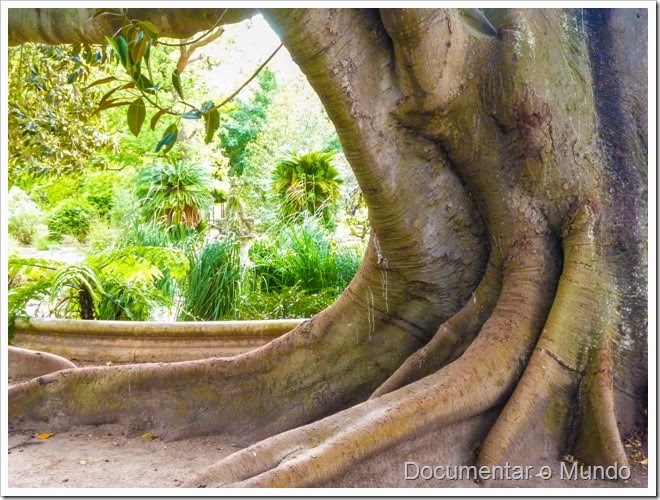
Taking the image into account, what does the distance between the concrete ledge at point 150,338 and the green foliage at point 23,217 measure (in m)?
6.65

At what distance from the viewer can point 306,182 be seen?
1137cm

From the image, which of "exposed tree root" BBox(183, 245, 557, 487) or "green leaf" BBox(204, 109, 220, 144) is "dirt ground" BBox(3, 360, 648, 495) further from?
"green leaf" BBox(204, 109, 220, 144)

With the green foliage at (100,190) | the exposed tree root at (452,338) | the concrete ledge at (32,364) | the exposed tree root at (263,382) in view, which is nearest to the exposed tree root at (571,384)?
the exposed tree root at (452,338)

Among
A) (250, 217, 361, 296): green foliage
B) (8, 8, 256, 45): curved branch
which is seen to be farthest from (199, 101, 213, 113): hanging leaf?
(250, 217, 361, 296): green foliage

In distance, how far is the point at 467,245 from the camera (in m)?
3.80

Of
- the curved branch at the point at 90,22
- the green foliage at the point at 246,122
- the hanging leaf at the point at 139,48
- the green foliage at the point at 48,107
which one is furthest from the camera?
the green foliage at the point at 246,122

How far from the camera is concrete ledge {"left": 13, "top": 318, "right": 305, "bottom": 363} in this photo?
5.74m

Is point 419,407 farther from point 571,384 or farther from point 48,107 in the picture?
point 48,107

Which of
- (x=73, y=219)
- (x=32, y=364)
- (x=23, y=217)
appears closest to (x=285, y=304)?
(x=32, y=364)

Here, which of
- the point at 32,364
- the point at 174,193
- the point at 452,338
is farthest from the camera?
the point at 174,193

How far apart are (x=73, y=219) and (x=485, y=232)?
37.5 ft

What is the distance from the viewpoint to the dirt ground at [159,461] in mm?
3119

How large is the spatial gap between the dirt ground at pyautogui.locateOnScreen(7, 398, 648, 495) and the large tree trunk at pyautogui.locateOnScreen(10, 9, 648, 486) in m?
0.10

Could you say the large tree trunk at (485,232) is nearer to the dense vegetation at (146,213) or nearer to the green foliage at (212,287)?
the dense vegetation at (146,213)
